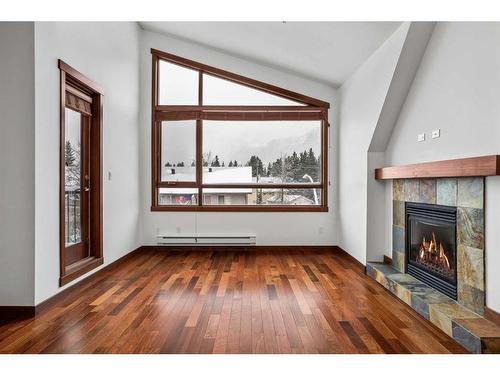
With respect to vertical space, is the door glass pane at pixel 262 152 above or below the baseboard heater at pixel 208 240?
above

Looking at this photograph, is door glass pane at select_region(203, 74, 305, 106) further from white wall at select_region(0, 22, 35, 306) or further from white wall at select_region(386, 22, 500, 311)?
white wall at select_region(0, 22, 35, 306)

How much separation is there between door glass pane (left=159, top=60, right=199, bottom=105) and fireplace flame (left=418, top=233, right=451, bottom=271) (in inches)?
162

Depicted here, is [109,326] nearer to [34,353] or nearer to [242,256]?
[34,353]

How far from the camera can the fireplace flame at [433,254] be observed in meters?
3.32

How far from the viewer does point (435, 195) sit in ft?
11.3

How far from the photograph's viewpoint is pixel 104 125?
15.1ft

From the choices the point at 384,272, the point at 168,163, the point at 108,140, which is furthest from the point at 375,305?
the point at 168,163

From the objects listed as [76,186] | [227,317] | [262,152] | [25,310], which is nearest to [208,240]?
[262,152]

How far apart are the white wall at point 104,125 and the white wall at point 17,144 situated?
0.06 m

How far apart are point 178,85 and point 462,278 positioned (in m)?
4.94

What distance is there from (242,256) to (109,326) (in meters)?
2.96

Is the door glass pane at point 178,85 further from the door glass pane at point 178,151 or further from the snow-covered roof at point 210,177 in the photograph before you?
the snow-covered roof at point 210,177

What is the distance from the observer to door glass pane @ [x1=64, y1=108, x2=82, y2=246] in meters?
3.93

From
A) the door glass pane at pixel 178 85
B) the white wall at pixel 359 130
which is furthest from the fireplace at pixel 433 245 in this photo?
the door glass pane at pixel 178 85
